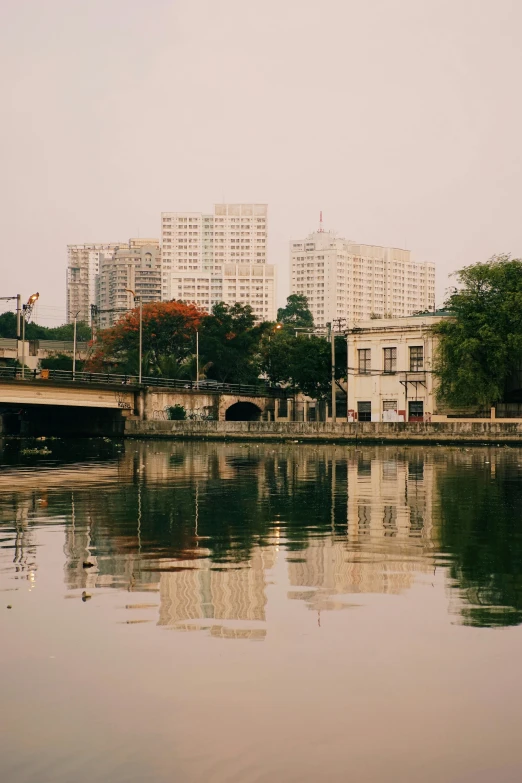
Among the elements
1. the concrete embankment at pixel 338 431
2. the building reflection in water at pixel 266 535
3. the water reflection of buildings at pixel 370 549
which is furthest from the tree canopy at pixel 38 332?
the water reflection of buildings at pixel 370 549

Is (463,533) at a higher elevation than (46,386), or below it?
below

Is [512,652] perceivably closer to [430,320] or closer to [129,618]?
[129,618]

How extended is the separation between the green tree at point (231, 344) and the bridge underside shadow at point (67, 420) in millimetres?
20894

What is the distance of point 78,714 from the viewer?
852cm

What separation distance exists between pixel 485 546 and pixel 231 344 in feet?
299

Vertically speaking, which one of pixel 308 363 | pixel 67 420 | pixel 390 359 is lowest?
pixel 67 420

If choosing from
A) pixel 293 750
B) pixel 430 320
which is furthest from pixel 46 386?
pixel 293 750

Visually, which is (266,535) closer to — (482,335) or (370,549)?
(370,549)

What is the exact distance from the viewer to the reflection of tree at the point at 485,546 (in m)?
12.7

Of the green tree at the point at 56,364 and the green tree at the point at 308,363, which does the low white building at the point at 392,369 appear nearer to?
the green tree at the point at 308,363

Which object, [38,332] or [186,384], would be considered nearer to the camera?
[186,384]

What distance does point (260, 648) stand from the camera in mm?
10625

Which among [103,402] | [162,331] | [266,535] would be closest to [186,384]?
[162,331]

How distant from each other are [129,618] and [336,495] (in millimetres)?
19016
